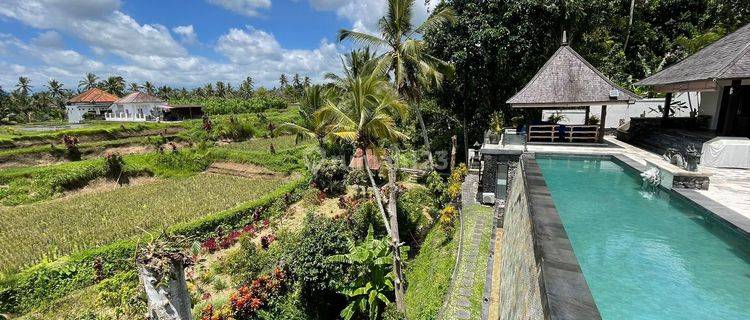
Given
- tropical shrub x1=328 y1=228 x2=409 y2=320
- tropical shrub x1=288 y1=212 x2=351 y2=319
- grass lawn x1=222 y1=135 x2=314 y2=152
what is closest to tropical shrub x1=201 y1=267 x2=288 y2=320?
tropical shrub x1=288 y1=212 x2=351 y2=319

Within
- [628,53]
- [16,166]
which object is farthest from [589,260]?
[16,166]

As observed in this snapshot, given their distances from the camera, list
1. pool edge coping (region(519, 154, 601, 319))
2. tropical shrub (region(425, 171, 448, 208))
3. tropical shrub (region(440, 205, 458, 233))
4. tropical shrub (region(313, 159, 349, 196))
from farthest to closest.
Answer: tropical shrub (region(313, 159, 349, 196)) < tropical shrub (region(425, 171, 448, 208)) < tropical shrub (region(440, 205, 458, 233)) < pool edge coping (region(519, 154, 601, 319))

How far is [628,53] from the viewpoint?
2761 cm

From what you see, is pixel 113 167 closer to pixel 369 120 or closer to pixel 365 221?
pixel 365 221

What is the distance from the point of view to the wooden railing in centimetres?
1406

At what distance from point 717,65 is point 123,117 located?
55.8 m

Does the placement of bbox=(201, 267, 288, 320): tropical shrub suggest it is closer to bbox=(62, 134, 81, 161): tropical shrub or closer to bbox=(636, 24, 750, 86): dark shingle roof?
bbox=(636, 24, 750, 86): dark shingle roof

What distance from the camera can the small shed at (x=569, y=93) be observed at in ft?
41.4

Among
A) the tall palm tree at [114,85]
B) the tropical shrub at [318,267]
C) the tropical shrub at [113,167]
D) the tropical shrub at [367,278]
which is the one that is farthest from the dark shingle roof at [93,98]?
the tropical shrub at [367,278]

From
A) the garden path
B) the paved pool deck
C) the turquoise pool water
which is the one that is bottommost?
the garden path

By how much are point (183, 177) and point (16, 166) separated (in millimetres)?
10184

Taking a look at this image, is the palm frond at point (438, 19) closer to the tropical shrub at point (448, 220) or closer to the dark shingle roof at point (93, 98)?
the tropical shrub at point (448, 220)

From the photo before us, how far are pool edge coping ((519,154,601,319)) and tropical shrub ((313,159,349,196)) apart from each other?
15.5 m

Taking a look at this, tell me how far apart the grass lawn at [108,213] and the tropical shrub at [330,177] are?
3370 mm
